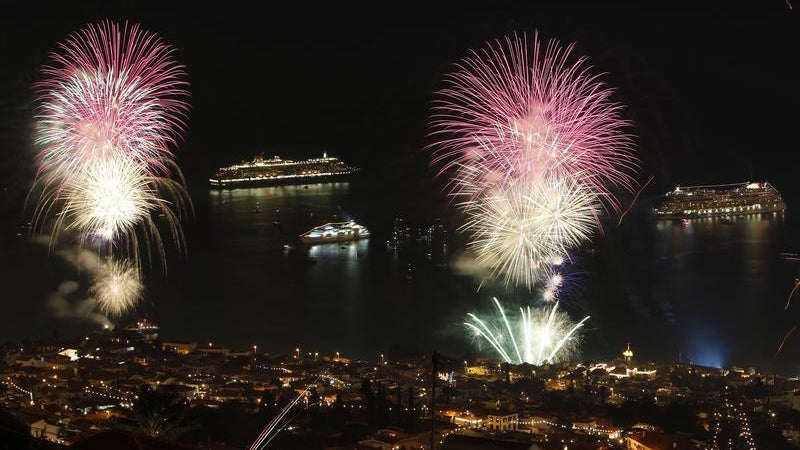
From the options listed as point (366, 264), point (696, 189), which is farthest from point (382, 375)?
point (696, 189)

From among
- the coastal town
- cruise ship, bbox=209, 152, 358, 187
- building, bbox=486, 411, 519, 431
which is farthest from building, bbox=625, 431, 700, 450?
cruise ship, bbox=209, 152, 358, 187

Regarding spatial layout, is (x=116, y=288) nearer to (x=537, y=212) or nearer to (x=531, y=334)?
(x=531, y=334)

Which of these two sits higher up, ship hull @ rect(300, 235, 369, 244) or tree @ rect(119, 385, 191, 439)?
tree @ rect(119, 385, 191, 439)

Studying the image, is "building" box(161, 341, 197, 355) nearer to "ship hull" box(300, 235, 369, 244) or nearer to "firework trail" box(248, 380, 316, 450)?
"firework trail" box(248, 380, 316, 450)

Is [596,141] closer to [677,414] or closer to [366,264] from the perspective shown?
[677,414]

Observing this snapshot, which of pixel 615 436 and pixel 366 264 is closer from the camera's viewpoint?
pixel 615 436

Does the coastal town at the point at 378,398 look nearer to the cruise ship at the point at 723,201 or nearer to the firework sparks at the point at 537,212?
the firework sparks at the point at 537,212
